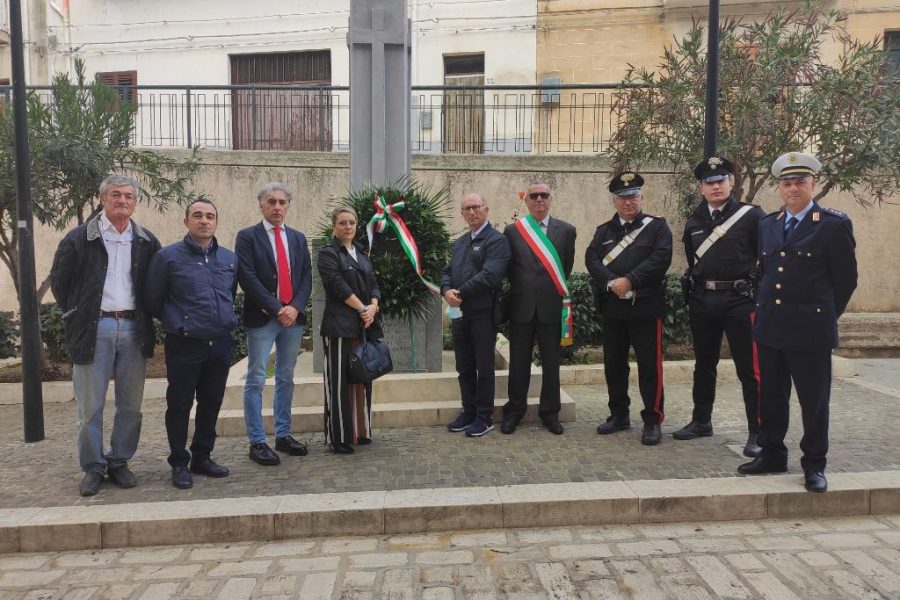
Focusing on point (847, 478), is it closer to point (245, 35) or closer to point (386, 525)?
point (386, 525)

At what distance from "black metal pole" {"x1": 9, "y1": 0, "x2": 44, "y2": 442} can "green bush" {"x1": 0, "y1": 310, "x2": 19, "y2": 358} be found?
3173 millimetres

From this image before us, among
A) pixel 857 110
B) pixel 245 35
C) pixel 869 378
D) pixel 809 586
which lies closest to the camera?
pixel 809 586

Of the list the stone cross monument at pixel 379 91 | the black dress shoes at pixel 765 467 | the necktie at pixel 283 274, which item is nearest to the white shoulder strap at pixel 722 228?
the black dress shoes at pixel 765 467

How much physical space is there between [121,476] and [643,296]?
398 cm

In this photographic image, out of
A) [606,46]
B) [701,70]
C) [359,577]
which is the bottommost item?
[359,577]

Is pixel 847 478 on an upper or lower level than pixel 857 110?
lower

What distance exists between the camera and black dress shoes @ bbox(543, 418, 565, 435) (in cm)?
566

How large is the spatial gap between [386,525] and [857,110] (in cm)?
767

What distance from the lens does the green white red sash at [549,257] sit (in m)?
5.57

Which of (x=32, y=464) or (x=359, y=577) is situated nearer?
(x=359, y=577)

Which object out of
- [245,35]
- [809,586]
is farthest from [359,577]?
[245,35]

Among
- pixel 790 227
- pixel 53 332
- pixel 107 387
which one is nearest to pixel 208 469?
pixel 107 387

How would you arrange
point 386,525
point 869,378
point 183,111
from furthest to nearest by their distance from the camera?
point 183,111 < point 869,378 < point 386,525

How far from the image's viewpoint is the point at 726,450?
5.20 metres
